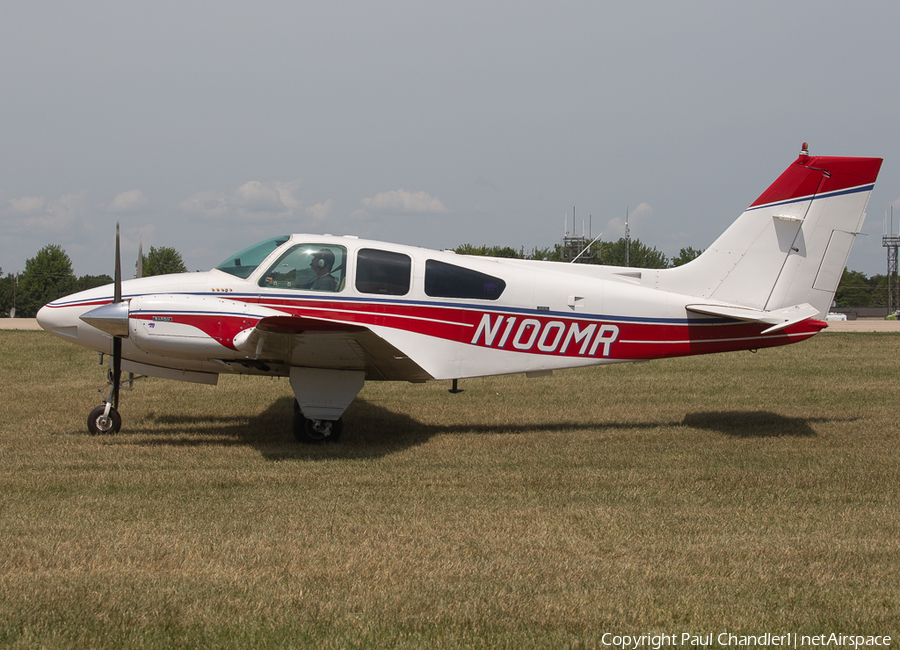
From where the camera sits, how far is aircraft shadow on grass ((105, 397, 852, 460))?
816cm

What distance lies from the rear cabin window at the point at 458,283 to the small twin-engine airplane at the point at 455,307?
1 cm

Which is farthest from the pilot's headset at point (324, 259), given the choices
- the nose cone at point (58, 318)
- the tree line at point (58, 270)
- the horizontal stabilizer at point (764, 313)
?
the tree line at point (58, 270)

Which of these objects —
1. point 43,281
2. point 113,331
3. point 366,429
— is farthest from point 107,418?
point 43,281

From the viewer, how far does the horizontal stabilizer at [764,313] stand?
8758 millimetres

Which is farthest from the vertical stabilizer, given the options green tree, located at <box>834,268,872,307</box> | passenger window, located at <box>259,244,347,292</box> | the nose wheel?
green tree, located at <box>834,268,872,307</box>

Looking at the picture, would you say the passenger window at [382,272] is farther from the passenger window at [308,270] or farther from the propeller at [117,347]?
the propeller at [117,347]

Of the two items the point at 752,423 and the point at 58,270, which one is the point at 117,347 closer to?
the point at 752,423

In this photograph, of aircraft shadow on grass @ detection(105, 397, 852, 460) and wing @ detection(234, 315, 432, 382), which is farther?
aircraft shadow on grass @ detection(105, 397, 852, 460)

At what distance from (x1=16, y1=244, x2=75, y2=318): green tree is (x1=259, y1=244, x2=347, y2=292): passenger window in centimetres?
7000

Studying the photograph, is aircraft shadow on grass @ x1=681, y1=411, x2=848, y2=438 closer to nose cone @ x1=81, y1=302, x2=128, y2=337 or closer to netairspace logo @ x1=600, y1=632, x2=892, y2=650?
netairspace logo @ x1=600, y1=632, x2=892, y2=650

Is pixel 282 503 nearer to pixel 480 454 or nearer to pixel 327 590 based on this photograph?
pixel 327 590

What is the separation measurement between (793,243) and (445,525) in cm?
650

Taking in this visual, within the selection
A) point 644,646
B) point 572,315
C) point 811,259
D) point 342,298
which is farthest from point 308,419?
point 811,259

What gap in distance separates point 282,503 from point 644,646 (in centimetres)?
329
